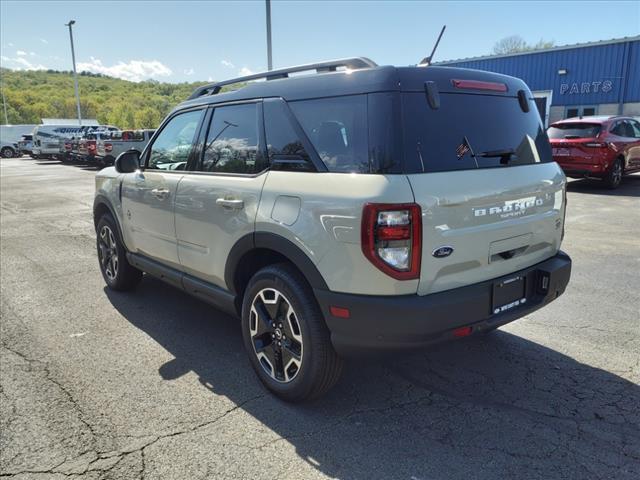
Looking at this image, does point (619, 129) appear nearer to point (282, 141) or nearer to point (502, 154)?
point (502, 154)

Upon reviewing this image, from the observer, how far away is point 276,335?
3.13 meters

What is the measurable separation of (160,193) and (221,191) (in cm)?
93

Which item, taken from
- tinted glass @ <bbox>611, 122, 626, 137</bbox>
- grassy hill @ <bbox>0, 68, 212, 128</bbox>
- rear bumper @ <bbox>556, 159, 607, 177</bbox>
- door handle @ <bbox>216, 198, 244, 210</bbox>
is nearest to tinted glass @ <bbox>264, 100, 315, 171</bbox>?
door handle @ <bbox>216, 198, 244, 210</bbox>

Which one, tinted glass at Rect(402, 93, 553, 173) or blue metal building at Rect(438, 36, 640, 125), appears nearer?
tinted glass at Rect(402, 93, 553, 173)

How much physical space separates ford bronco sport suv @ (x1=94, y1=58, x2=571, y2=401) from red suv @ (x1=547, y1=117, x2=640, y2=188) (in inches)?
377

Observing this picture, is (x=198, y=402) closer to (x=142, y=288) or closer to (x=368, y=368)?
(x=368, y=368)

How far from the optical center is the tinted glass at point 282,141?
115 inches

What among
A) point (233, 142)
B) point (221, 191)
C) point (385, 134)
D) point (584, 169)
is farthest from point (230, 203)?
point (584, 169)

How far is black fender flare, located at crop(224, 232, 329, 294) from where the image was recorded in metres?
2.73

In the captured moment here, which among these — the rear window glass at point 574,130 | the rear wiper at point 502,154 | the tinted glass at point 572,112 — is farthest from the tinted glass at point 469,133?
the tinted glass at point 572,112

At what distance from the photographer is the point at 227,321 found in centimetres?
451

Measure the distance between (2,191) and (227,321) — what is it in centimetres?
1373

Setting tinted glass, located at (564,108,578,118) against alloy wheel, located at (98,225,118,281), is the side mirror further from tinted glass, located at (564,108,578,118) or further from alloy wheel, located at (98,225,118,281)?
tinted glass, located at (564,108,578,118)

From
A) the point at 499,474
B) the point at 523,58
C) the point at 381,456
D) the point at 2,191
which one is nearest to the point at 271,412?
the point at 381,456
